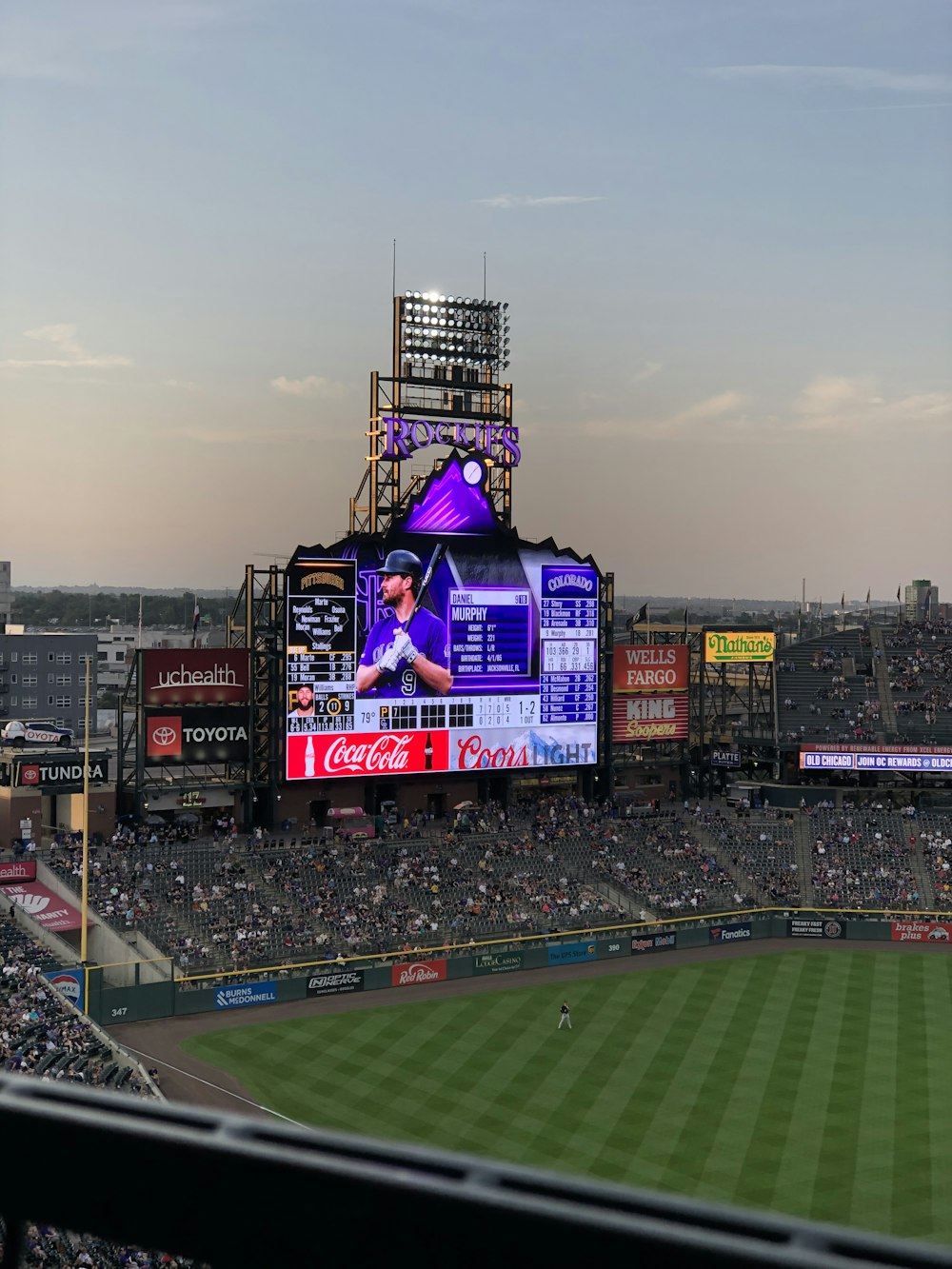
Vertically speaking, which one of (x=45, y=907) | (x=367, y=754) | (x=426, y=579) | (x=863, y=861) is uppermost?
(x=426, y=579)

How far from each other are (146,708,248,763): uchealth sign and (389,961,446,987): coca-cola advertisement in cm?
1219

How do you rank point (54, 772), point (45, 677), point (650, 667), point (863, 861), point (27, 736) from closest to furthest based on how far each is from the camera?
1. point (54, 772)
2. point (863, 861)
3. point (27, 736)
4. point (650, 667)
5. point (45, 677)

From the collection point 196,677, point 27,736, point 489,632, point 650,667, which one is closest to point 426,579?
point 489,632

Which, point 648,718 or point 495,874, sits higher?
point 648,718

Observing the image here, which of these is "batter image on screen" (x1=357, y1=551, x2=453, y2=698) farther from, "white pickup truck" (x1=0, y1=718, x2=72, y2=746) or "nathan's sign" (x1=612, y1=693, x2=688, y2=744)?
"white pickup truck" (x1=0, y1=718, x2=72, y2=746)

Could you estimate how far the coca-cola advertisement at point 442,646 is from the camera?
155 feet

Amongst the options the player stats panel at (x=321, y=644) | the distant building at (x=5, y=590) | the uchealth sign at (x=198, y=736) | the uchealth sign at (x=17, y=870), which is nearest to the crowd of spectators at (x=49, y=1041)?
the uchealth sign at (x=17, y=870)

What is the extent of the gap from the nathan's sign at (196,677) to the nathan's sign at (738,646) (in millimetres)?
24276

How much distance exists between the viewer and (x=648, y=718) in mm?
56875

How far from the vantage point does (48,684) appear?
9794 cm

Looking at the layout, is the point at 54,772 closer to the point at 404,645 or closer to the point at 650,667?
the point at 404,645

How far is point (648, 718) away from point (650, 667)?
7.77ft

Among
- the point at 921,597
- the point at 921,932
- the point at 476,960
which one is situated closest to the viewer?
the point at 476,960

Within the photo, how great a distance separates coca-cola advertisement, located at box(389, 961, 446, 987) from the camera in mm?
40188
